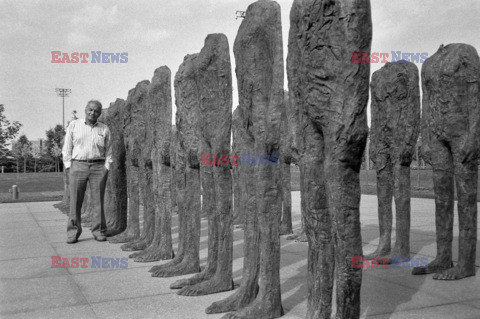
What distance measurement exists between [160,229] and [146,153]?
4.96 feet

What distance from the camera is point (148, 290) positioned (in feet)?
18.1

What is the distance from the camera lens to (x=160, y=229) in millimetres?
7230

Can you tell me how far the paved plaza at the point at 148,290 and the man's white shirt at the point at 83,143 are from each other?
176 centimetres

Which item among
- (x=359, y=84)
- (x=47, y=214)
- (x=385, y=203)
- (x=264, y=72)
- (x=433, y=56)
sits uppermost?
(x=433, y=56)

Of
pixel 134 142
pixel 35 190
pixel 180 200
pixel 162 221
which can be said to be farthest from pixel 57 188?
pixel 180 200

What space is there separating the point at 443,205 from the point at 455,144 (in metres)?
0.78

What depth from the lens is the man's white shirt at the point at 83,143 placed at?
920 cm

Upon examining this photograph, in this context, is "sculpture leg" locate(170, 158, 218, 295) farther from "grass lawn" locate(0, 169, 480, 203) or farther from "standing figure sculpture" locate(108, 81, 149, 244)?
"grass lawn" locate(0, 169, 480, 203)

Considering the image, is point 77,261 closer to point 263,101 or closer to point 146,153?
point 146,153

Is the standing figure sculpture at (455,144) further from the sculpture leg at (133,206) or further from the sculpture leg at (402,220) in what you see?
the sculpture leg at (133,206)

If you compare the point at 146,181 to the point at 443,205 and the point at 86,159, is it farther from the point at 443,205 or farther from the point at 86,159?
the point at 443,205

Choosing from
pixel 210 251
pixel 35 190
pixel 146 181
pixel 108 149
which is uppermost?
pixel 108 149

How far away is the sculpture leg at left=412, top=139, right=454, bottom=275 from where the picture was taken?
591cm

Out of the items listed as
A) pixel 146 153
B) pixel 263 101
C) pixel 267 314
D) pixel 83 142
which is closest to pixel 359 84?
pixel 263 101
